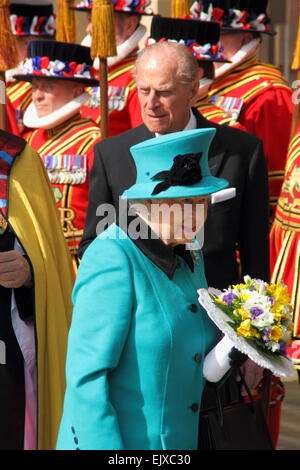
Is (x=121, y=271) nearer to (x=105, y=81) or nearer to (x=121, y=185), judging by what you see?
(x=121, y=185)

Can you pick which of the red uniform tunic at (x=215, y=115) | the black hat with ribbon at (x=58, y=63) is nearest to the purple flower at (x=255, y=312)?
the red uniform tunic at (x=215, y=115)

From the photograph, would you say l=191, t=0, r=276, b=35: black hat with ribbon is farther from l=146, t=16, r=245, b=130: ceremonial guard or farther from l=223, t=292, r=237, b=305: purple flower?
l=223, t=292, r=237, b=305: purple flower

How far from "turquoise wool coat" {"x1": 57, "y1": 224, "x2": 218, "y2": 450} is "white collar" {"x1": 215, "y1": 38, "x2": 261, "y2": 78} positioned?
3187mm

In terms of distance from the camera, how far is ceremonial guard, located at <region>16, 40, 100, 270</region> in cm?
565

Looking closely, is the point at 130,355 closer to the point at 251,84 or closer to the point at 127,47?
the point at 251,84

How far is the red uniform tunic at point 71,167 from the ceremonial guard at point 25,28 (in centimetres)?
110

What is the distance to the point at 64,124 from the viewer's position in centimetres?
584

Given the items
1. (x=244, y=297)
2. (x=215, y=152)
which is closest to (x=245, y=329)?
(x=244, y=297)

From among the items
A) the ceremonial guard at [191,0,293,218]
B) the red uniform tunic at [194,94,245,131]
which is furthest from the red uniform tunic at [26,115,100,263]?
the ceremonial guard at [191,0,293,218]

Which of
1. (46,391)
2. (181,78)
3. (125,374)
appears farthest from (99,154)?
(125,374)

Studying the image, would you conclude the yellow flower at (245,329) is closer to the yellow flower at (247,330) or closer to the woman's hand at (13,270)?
the yellow flower at (247,330)

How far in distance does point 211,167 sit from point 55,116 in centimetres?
177

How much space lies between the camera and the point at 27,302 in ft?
12.7

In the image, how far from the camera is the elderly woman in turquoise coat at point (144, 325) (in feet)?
9.43
